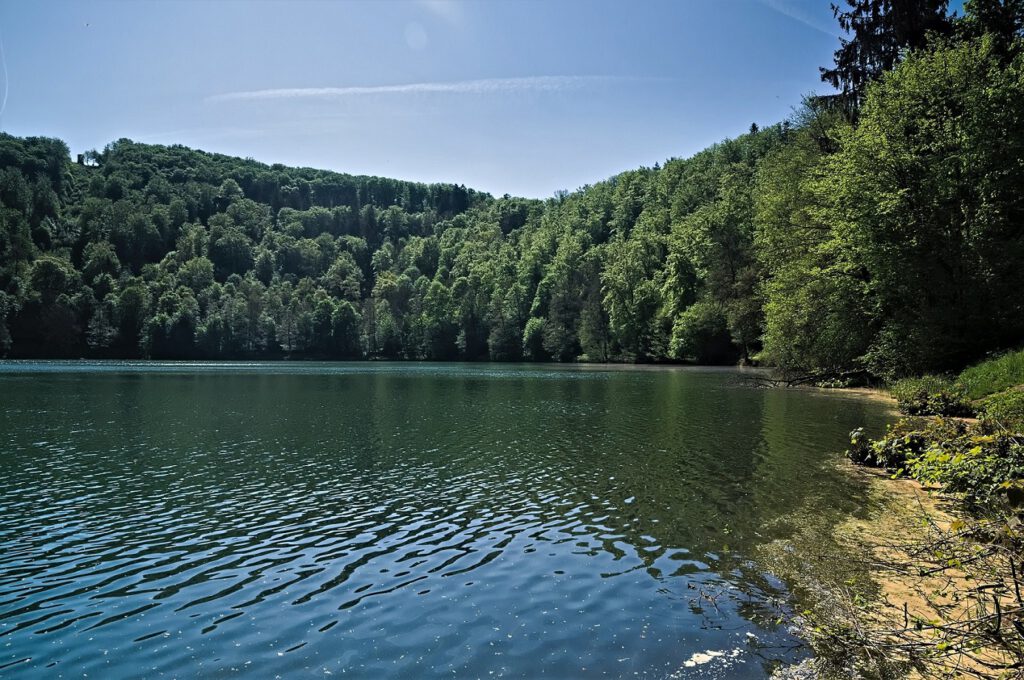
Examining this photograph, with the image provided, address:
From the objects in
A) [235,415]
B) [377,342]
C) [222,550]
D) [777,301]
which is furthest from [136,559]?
[377,342]

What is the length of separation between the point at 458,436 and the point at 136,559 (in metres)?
17.4

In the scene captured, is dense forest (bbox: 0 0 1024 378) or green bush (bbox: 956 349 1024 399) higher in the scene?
dense forest (bbox: 0 0 1024 378)

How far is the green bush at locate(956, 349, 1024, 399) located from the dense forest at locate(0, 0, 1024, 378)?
21.0 ft

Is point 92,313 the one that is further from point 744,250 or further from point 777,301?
point 777,301

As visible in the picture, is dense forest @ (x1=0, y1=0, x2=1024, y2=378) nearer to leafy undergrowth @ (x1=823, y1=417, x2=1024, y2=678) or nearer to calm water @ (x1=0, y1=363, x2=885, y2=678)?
calm water @ (x1=0, y1=363, x2=885, y2=678)

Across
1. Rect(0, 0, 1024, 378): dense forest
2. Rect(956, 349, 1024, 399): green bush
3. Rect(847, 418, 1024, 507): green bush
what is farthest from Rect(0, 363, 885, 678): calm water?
Rect(0, 0, 1024, 378): dense forest

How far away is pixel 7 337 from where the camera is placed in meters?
145

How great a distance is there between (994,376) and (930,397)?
129 inches

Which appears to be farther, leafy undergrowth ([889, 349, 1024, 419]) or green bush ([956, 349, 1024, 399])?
green bush ([956, 349, 1024, 399])

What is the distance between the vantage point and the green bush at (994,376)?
25281 mm

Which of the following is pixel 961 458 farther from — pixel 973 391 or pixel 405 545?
pixel 973 391

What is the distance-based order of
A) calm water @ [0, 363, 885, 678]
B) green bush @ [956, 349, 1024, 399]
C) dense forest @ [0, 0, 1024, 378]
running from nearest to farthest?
1. calm water @ [0, 363, 885, 678]
2. green bush @ [956, 349, 1024, 399]
3. dense forest @ [0, 0, 1024, 378]

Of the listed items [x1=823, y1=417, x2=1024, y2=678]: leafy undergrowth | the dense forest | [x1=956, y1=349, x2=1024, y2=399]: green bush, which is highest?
the dense forest

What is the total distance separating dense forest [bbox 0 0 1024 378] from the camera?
36.0 metres
